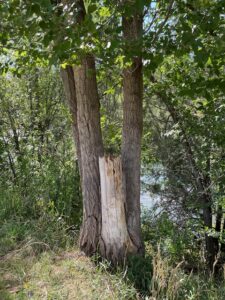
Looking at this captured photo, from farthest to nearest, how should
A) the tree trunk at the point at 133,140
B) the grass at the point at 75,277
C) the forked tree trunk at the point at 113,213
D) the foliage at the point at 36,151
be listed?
1. the foliage at the point at 36,151
2. the tree trunk at the point at 133,140
3. the forked tree trunk at the point at 113,213
4. the grass at the point at 75,277

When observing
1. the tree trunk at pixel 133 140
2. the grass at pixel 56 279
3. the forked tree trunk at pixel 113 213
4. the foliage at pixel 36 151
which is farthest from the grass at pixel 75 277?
the foliage at pixel 36 151

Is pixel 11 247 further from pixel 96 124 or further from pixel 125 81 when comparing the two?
pixel 125 81

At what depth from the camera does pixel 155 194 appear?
275 inches

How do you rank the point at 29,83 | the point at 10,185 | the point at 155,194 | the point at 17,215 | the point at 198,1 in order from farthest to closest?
the point at 29,83, the point at 155,194, the point at 10,185, the point at 17,215, the point at 198,1

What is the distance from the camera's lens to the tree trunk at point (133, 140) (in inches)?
164

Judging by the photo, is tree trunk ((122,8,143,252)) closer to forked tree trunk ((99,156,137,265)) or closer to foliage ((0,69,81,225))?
forked tree trunk ((99,156,137,265))

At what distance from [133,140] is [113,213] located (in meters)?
0.87

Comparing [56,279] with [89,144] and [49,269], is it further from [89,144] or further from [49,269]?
[89,144]

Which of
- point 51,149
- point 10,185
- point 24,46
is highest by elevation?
point 24,46

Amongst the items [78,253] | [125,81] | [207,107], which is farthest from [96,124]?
[207,107]

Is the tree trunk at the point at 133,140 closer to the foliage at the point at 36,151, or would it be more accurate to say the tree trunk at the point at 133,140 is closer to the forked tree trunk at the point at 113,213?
the forked tree trunk at the point at 113,213

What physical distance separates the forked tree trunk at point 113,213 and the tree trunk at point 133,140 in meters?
0.16

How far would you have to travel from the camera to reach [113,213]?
400 centimetres

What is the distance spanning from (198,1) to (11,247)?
3.33 metres
